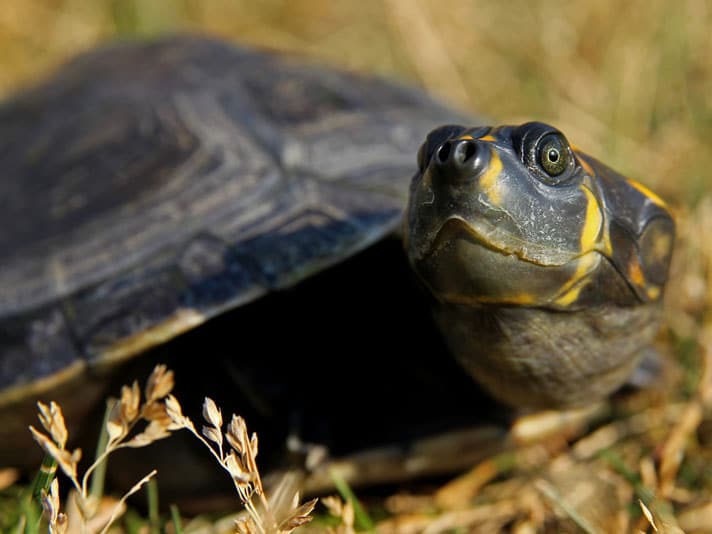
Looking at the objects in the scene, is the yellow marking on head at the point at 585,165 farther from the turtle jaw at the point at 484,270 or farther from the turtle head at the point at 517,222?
the turtle jaw at the point at 484,270

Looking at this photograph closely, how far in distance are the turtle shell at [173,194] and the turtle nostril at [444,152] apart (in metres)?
0.52

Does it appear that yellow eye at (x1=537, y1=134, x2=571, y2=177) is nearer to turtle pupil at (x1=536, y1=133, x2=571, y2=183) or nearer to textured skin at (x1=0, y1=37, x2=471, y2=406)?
turtle pupil at (x1=536, y1=133, x2=571, y2=183)

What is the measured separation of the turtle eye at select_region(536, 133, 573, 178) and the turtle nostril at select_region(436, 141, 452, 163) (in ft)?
0.46

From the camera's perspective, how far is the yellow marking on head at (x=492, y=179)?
115cm

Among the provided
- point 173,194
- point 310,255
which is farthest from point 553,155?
point 173,194

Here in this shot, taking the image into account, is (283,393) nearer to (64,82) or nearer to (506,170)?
(506,170)

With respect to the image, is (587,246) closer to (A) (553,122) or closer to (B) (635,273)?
(B) (635,273)

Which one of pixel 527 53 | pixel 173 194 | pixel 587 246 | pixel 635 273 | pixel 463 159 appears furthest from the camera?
pixel 527 53

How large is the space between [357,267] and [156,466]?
1.97ft

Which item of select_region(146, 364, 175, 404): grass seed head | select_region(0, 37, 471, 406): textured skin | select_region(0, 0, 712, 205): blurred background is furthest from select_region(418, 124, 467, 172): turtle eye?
select_region(0, 0, 712, 205): blurred background

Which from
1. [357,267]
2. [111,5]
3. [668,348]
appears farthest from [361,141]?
[111,5]

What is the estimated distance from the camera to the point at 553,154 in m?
1.22

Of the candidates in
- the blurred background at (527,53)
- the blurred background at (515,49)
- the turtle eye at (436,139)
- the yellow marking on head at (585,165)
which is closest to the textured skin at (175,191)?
the turtle eye at (436,139)

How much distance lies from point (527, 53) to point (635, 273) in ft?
9.09
